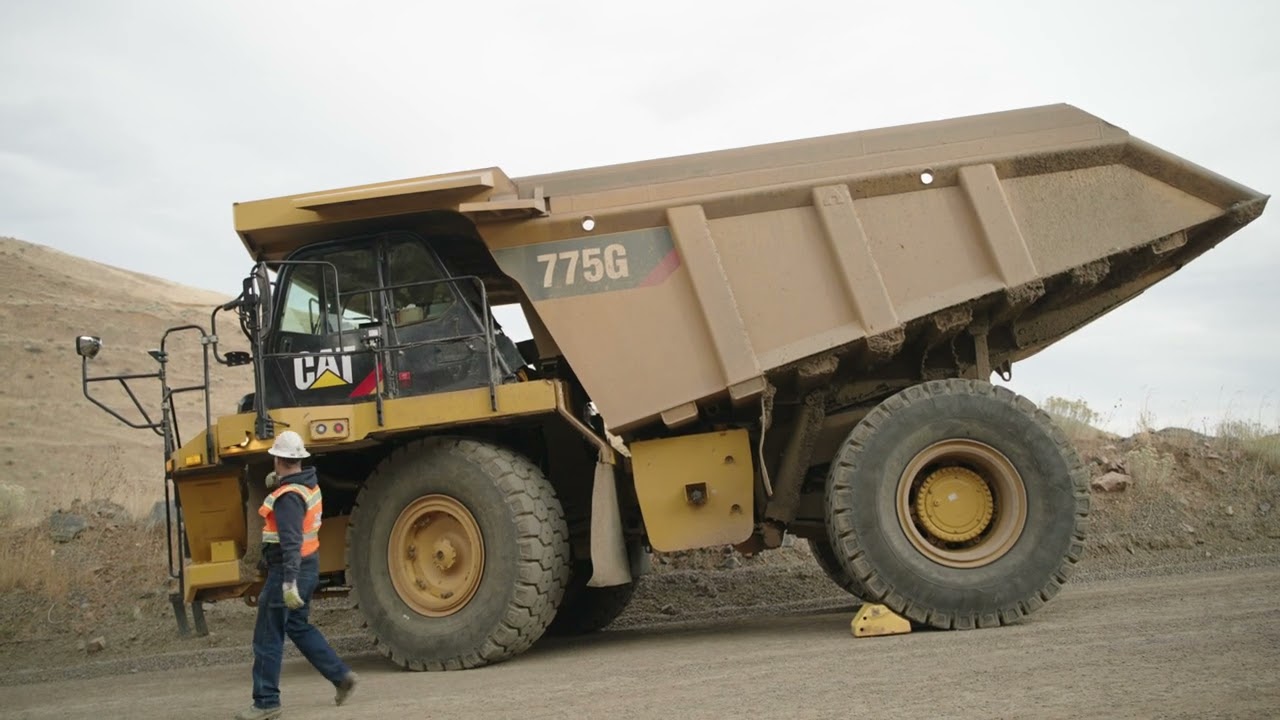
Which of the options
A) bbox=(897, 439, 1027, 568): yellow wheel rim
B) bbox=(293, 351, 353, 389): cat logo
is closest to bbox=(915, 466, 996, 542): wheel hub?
bbox=(897, 439, 1027, 568): yellow wheel rim

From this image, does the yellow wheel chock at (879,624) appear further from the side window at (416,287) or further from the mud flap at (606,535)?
the side window at (416,287)

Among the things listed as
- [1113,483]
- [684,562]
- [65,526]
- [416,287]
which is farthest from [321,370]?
[1113,483]

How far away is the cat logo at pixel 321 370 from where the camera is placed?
771cm

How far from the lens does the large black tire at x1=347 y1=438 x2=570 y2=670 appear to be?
283 inches

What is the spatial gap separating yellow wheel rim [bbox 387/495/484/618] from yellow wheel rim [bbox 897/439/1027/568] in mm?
2809

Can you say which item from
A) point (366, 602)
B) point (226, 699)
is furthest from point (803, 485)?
point (226, 699)

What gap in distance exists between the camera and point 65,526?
1220cm

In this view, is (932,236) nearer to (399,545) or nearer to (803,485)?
(803,485)

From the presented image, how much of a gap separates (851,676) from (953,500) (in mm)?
2013

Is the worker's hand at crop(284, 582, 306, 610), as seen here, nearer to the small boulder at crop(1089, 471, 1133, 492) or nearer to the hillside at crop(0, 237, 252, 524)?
the small boulder at crop(1089, 471, 1133, 492)

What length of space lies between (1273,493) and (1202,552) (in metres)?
1.26

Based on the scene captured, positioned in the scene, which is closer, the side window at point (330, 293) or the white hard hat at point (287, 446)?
the white hard hat at point (287, 446)

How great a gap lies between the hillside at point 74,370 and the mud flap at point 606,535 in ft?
43.8

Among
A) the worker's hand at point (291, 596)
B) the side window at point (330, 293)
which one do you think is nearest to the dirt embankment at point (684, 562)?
the side window at point (330, 293)
